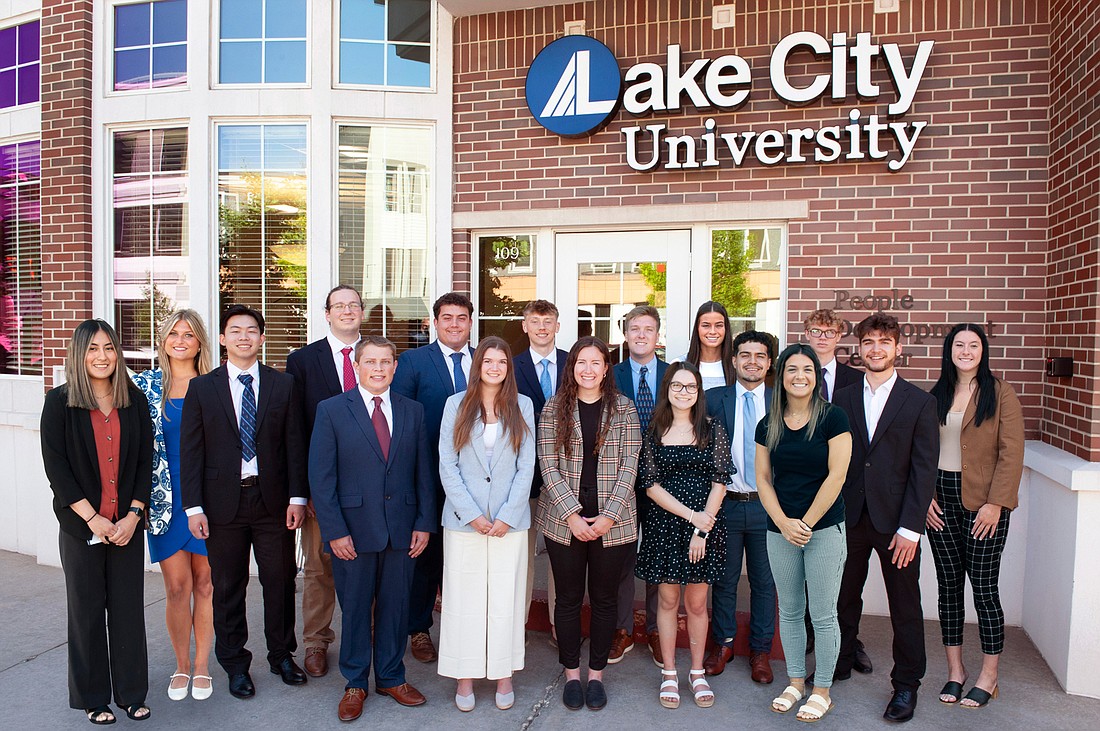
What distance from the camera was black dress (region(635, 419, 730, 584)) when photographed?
3803 mm

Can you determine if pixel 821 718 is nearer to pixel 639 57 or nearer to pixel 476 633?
pixel 476 633

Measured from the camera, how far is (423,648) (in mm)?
4418

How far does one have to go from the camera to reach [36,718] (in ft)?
12.2

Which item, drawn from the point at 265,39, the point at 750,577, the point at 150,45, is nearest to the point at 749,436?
the point at 750,577

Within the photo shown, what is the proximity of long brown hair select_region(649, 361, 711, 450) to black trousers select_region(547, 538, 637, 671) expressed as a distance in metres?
0.61

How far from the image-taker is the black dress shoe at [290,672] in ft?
13.4

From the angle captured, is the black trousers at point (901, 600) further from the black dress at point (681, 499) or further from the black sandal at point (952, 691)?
the black dress at point (681, 499)

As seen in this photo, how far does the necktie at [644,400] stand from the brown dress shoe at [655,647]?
1.21 metres

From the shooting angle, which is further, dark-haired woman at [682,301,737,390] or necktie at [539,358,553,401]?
necktie at [539,358,553,401]

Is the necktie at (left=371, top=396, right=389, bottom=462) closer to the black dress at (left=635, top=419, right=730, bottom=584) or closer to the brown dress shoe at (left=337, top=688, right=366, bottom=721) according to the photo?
the brown dress shoe at (left=337, top=688, right=366, bottom=721)

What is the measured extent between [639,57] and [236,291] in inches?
148

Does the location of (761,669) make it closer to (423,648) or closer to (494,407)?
(423,648)

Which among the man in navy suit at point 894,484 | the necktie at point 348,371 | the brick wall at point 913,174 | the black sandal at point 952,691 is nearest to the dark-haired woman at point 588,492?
the man in navy suit at point 894,484

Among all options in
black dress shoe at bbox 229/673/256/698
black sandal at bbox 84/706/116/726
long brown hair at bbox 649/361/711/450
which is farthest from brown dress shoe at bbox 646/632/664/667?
black sandal at bbox 84/706/116/726
